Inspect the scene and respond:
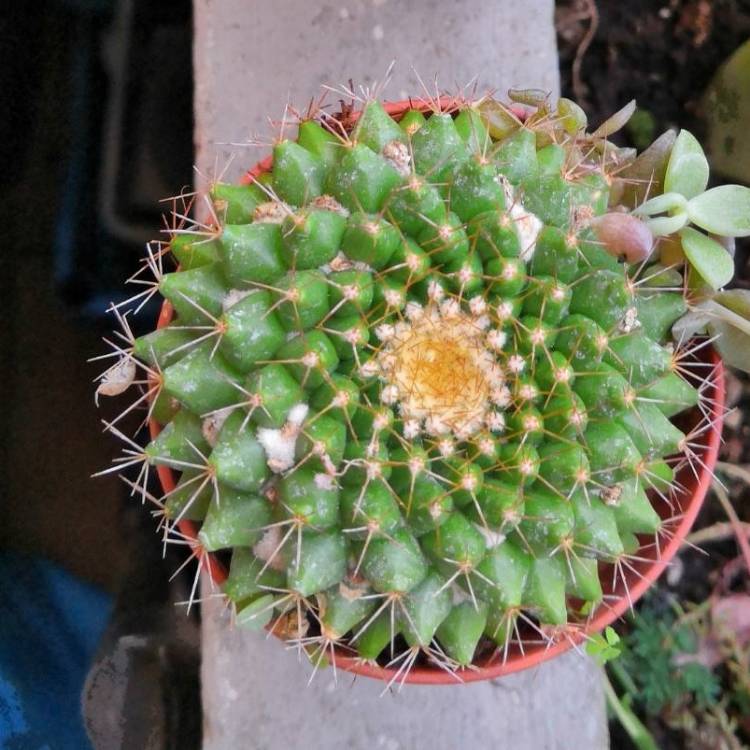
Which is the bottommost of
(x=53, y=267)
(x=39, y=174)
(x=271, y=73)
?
(x=53, y=267)

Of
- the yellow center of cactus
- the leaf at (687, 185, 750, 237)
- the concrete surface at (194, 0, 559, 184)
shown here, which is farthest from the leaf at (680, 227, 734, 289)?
the concrete surface at (194, 0, 559, 184)

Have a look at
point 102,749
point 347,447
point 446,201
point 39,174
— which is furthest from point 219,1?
point 102,749

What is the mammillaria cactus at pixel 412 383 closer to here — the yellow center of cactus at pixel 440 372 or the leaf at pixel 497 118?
the yellow center of cactus at pixel 440 372

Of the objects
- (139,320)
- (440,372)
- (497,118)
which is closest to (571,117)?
(497,118)

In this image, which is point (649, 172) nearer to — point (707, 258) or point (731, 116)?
point (707, 258)

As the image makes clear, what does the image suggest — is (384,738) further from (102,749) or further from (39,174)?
(39,174)

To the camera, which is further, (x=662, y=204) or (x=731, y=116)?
(x=731, y=116)

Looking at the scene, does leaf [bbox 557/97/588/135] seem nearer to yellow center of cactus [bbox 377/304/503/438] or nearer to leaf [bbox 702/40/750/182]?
yellow center of cactus [bbox 377/304/503/438]
